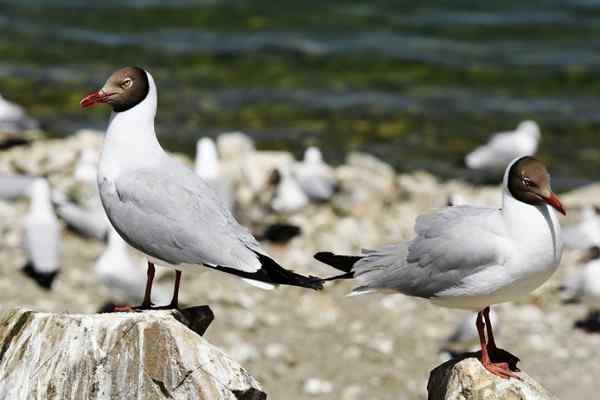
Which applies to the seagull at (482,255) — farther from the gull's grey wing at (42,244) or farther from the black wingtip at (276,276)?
the gull's grey wing at (42,244)

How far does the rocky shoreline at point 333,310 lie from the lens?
24.9ft

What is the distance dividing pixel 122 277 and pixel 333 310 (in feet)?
4.72

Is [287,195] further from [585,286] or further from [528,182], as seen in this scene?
[528,182]

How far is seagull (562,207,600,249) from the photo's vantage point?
9148mm

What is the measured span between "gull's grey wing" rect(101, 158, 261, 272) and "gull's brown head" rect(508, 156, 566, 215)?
113 centimetres

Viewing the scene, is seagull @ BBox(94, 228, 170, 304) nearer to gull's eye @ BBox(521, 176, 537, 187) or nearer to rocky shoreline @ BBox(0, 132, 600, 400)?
rocky shoreline @ BBox(0, 132, 600, 400)

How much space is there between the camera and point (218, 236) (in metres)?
5.38

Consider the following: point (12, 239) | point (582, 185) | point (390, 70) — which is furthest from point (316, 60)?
point (12, 239)

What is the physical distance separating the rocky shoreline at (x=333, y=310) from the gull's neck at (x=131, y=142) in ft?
4.30

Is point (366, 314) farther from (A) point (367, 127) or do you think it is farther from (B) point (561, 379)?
(A) point (367, 127)

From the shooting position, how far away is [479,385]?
211 inches

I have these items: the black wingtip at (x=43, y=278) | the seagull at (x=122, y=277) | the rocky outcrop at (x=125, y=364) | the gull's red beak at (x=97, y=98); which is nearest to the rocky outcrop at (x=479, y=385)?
the rocky outcrop at (x=125, y=364)

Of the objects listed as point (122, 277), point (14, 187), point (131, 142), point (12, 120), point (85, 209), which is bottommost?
point (12, 120)

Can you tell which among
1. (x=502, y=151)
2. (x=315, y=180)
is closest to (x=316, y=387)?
(x=315, y=180)
